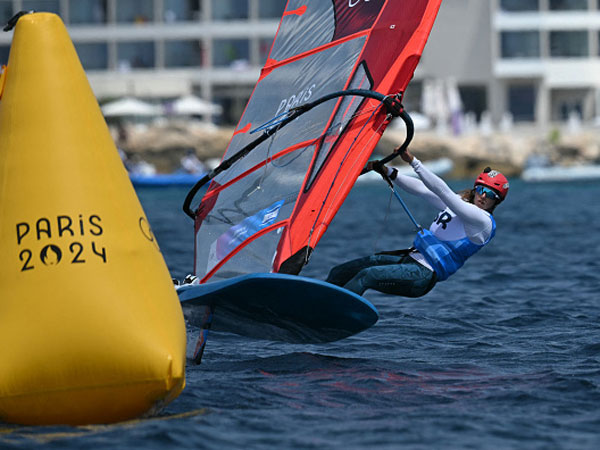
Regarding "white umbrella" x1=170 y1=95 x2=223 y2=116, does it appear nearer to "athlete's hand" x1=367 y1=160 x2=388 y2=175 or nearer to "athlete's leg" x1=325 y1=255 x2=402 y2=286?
"athlete's leg" x1=325 y1=255 x2=402 y2=286

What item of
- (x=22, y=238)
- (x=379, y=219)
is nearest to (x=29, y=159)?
(x=22, y=238)

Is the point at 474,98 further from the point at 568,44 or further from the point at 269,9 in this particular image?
the point at 269,9

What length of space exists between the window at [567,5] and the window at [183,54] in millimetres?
15898

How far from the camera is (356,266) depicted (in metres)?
8.07

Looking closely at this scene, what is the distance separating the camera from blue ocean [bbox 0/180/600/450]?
5.89 m

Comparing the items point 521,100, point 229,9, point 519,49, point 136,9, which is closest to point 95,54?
point 136,9

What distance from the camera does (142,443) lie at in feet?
18.8

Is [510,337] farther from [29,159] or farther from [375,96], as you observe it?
[29,159]

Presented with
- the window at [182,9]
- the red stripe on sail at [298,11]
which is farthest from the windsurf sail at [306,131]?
the window at [182,9]

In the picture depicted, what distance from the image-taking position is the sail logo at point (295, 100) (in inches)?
341

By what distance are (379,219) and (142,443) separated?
18.4 m

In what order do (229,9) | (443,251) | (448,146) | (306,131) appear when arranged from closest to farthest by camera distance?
(443,251) < (306,131) < (448,146) < (229,9)

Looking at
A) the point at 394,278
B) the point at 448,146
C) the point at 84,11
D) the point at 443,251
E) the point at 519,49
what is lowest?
the point at 448,146

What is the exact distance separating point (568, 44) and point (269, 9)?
13410 mm
